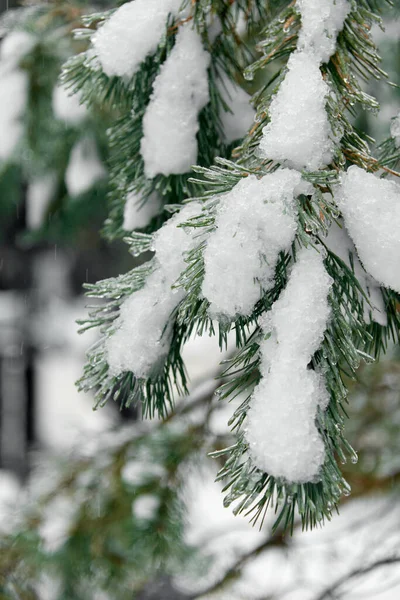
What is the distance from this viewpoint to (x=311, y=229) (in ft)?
1.24

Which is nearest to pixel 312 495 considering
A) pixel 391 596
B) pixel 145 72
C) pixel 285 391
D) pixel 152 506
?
pixel 285 391

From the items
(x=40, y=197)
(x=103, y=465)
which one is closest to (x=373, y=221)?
(x=103, y=465)

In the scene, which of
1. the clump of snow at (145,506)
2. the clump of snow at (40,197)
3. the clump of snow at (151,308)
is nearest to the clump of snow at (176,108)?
the clump of snow at (151,308)

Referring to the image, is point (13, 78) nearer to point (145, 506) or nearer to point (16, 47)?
point (16, 47)

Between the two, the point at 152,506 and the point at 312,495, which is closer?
the point at 312,495

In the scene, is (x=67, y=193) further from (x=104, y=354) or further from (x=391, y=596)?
(x=391, y=596)

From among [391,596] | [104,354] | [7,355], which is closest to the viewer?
[104,354]

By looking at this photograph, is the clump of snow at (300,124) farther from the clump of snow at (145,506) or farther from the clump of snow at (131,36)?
Answer: the clump of snow at (145,506)

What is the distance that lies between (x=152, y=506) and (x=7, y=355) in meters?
3.47

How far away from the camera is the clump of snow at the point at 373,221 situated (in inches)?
15.9

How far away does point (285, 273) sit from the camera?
1.28 feet

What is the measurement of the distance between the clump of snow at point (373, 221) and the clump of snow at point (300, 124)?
0.03 m

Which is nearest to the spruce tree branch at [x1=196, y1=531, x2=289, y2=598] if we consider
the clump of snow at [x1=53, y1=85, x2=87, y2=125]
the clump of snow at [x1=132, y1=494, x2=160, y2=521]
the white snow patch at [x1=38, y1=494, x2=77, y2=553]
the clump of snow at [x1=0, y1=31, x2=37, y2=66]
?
the clump of snow at [x1=132, y1=494, x2=160, y2=521]

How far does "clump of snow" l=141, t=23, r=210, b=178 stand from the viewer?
56 cm
